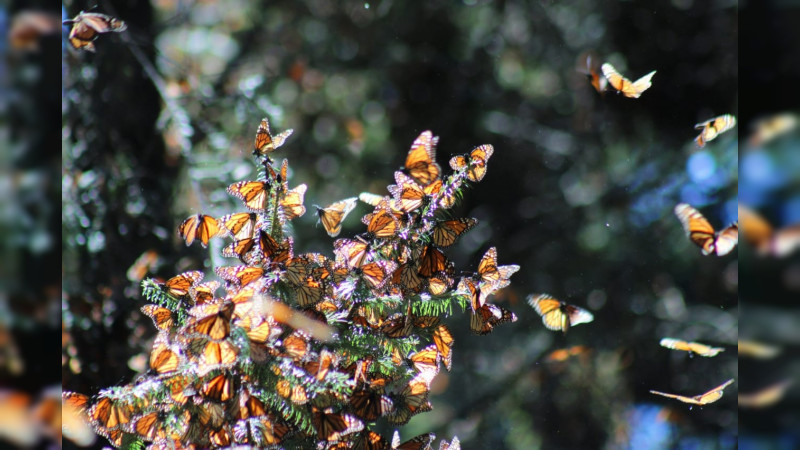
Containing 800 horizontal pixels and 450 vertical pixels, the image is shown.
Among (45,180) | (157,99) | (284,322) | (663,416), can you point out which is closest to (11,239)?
(45,180)

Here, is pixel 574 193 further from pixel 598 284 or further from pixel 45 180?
pixel 45 180

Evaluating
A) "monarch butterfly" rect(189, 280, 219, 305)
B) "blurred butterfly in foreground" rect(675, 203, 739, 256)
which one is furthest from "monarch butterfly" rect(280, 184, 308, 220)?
"blurred butterfly in foreground" rect(675, 203, 739, 256)

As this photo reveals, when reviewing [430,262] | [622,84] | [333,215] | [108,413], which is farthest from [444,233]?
[622,84]

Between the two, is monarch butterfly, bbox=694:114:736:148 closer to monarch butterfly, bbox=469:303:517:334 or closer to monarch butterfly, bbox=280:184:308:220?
monarch butterfly, bbox=469:303:517:334

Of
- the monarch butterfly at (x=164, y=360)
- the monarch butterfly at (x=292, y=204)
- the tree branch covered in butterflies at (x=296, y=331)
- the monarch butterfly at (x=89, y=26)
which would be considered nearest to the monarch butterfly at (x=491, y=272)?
the tree branch covered in butterflies at (x=296, y=331)

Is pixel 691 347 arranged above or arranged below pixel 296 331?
below

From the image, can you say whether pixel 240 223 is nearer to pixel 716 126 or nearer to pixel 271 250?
pixel 271 250
